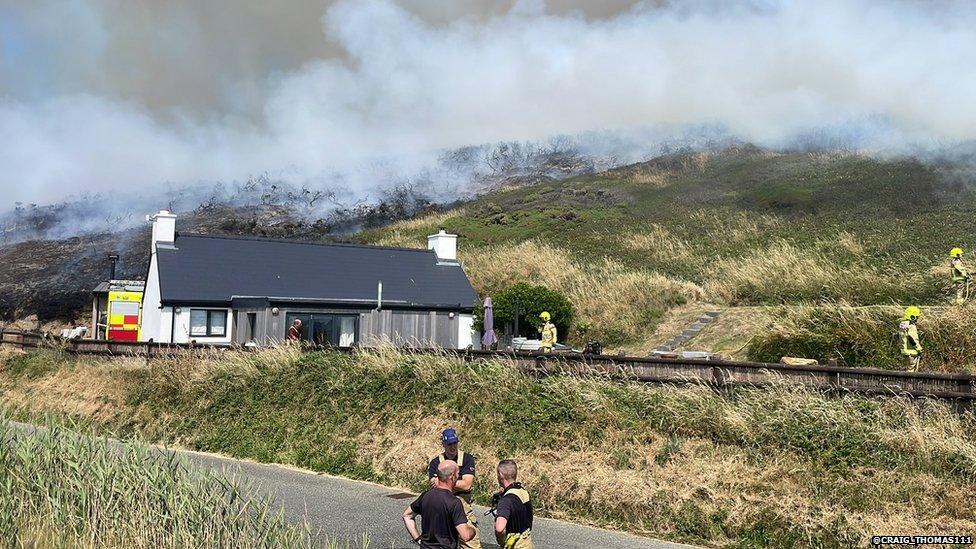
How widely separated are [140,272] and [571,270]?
25.1 m

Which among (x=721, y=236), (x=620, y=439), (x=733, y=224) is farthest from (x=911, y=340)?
(x=733, y=224)

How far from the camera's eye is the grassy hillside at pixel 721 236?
25.6 meters

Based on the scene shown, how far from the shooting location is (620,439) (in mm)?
12586

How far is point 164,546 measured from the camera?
23.2ft

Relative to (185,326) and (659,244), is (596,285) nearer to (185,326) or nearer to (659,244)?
(659,244)


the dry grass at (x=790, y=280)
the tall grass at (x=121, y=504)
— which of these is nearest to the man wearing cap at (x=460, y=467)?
the tall grass at (x=121, y=504)

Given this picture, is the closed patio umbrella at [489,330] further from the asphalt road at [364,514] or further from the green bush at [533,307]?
the asphalt road at [364,514]

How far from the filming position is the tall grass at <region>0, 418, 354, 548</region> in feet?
23.4

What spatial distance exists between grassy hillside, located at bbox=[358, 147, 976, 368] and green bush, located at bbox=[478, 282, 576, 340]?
59cm

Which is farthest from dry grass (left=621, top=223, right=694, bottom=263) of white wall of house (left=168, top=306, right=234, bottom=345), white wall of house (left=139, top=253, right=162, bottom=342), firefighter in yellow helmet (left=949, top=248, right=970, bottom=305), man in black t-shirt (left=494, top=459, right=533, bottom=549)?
man in black t-shirt (left=494, top=459, right=533, bottom=549)

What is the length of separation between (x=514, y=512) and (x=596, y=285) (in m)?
23.5

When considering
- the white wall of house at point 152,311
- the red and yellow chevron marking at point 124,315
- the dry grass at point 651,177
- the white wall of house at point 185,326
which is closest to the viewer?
the white wall of house at point 185,326

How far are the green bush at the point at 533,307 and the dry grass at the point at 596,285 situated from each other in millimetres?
762

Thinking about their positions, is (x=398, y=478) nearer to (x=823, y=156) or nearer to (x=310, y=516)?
(x=310, y=516)
